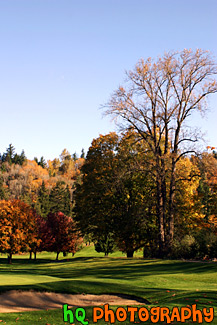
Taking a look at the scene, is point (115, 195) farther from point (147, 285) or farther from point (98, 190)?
point (147, 285)

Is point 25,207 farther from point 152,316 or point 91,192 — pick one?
point 152,316

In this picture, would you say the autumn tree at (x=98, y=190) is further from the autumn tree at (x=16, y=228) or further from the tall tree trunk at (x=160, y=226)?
the autumn tree at (x=16, y=228)

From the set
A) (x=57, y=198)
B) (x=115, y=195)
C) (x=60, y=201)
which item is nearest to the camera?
(x=115, y=195)

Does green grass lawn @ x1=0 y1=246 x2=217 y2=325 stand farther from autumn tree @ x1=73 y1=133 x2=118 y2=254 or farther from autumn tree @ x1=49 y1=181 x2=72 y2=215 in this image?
autumn tree @ x1=49 y1=181 x2=72 y2=215

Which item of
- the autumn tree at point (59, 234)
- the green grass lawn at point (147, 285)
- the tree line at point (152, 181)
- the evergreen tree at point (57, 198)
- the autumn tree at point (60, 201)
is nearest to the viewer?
the green grass lawn at point (147, 285)

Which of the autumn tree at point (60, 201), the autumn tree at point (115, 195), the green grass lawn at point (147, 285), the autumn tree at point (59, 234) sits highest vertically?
the autumn tree at point (60, 201)

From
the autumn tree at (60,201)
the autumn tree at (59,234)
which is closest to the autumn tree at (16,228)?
the autumn tree at (59,234)

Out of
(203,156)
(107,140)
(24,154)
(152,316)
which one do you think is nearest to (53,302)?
(152,316)

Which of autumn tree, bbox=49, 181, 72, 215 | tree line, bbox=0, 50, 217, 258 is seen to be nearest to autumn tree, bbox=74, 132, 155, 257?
tree line, bbox=0, 50, 217, 258

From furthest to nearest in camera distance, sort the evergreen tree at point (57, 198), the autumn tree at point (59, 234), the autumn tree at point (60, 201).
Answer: the evergreen tree at point (57, 198) → the autumn tree at point (60, 201) → the autumn tree at point (59, 234)

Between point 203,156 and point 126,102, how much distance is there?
7885 mm

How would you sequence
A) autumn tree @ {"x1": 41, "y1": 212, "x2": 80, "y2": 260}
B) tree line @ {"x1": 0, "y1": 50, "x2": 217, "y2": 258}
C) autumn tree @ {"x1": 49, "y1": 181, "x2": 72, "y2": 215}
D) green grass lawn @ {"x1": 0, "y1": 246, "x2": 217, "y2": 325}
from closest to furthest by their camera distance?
1. green grass lawn @ {"x1": 0, "y1": 246, "x2": 217, "y2": 325}
2. tree line @ {"x1": 0, "y1": 50, "x2": 217, "y2": 258}
3. autumn tree @ {"x1": 41, "y1": 212, "x2": 80, "y2": 260}
4. autumn tree @ {"x1": 49, "y1": 181, "x2": 72, "y2": 215}

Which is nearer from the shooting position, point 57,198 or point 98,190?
point 98,190

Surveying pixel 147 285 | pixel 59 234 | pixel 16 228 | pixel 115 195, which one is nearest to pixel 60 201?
pixel 59 234
